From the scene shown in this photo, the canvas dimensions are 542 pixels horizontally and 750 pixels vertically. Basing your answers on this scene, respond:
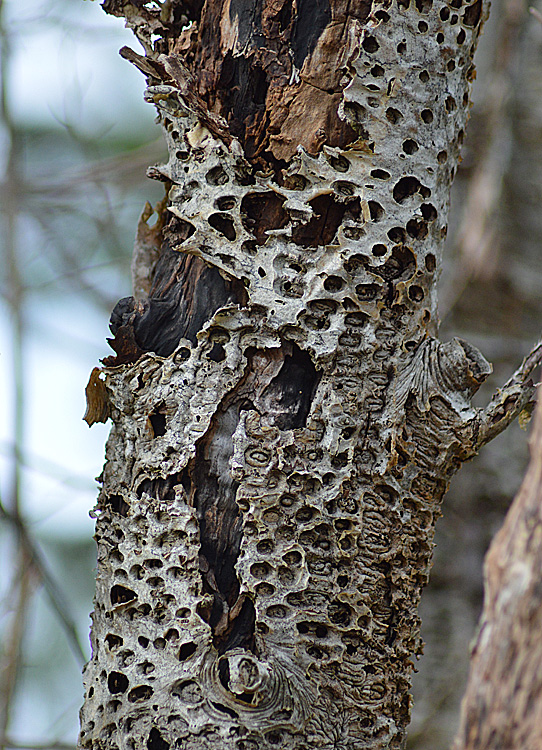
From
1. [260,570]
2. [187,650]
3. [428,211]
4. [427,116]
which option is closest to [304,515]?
[260,570]

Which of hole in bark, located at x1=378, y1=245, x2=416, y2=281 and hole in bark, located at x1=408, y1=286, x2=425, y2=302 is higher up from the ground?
hole in bark, located at x1=378, y1=245, x2=416, y2=281

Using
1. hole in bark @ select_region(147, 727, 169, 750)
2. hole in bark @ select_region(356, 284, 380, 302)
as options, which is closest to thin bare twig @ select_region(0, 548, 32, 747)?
hole in bark @ select_region(147, 727, 169, 750)

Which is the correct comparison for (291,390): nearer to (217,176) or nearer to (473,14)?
(217,176)

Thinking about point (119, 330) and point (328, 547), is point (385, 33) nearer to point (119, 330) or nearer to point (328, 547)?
point (119, 330)

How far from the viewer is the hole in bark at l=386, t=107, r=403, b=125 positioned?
3.02 feet

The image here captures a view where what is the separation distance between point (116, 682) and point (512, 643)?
0.57 m

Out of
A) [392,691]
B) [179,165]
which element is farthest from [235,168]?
[392,691]

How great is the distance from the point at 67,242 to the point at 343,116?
2.47 metres

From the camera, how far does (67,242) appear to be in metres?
3.15

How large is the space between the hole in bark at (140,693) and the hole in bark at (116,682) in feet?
0.05

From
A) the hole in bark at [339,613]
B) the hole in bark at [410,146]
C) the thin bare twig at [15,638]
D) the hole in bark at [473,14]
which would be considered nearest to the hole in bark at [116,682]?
the hole in bark at [339,613]

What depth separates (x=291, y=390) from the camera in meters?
0.91

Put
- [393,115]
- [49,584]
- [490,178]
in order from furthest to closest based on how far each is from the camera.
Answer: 1. [490,178]
2. [49,584]
3. [393,115]

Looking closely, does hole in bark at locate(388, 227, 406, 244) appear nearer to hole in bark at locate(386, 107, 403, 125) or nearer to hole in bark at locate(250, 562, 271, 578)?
hole in bark at locate(386, 107, 403, 125)
